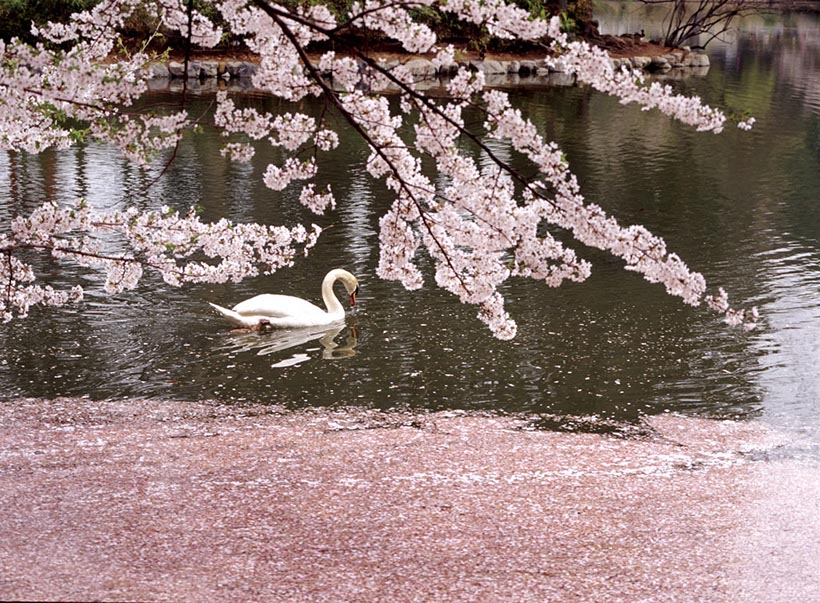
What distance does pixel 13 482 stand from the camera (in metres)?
5.13

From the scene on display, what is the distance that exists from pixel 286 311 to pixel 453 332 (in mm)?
1347

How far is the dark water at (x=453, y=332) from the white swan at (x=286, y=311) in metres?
0.13

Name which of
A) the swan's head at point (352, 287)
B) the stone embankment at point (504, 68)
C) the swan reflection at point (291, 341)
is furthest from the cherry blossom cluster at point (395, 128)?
the stone embankment at point (504, 68)

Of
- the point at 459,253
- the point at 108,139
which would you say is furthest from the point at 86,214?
the point at 459,253

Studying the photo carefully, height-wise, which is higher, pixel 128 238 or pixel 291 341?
pixel 128 238

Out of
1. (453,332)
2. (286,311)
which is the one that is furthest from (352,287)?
(453,332)

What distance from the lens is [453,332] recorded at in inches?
324

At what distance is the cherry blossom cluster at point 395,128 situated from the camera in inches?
170

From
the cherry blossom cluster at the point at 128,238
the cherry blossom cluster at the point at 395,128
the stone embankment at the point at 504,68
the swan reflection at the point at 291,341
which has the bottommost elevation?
the swan reflection at the point at 291,341

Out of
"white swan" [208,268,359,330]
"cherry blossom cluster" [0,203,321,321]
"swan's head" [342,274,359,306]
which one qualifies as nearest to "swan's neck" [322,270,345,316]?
"white swan" [208,268,359,330]

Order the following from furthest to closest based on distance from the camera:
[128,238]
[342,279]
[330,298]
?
[342,279]
[330,298]
[128,238]

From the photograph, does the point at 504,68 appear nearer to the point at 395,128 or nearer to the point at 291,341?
the point at 291,341

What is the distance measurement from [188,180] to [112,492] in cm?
895

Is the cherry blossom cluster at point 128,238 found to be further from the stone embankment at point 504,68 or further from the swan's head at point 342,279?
the stone embankment at point 504,68
